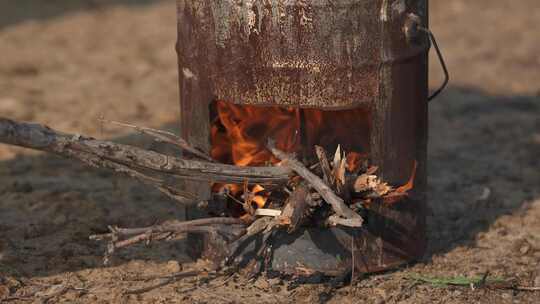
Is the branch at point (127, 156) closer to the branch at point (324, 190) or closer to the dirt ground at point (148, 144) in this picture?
the branch at point (324, 190)

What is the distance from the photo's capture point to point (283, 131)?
4.91m

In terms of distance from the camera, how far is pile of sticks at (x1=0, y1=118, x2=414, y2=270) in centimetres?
441

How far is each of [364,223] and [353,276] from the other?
0.27m

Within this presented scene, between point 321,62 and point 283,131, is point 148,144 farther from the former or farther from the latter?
point 321,62

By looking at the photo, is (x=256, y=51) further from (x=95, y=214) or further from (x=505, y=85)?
(x=505, y=85)

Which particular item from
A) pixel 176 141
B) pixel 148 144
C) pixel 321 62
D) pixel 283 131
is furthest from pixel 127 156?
pixel 148 144

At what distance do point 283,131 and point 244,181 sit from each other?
0.43 m

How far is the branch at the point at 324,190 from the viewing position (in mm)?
4430

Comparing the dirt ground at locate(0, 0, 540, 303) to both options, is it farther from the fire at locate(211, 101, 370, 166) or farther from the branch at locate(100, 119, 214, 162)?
the fire at locate(211, 101, 370, 166)

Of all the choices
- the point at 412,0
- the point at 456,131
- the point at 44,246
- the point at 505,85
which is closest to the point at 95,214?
the point at 44,246

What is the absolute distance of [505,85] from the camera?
8.26 meters

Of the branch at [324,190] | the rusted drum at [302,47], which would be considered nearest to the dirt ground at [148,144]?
the branch at [324,190]

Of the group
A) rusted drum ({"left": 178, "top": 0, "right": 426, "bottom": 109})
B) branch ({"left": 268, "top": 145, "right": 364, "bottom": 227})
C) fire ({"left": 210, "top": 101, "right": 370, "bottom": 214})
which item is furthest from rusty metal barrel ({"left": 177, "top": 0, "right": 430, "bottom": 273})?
branch ({"left": 268, "top": 145, "right": 364, "bottom": 227})

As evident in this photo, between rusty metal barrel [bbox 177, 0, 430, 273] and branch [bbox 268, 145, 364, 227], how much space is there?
276mm
